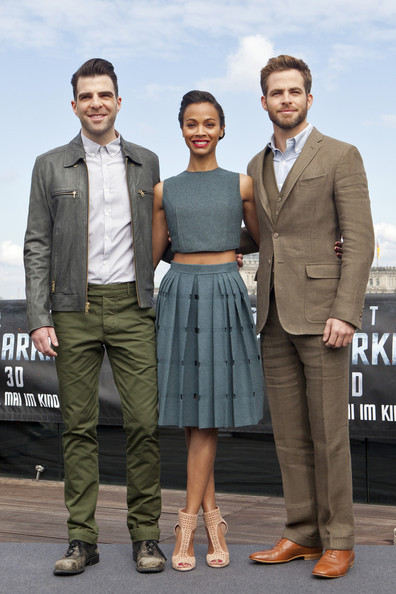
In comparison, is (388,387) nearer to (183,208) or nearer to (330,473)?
(330,473)

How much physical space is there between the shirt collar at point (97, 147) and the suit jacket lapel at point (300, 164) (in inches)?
29.0

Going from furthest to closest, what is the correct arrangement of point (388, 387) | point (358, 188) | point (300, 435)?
1. point (388, 387)
2. point (300, 435)
3. point (358, 188)

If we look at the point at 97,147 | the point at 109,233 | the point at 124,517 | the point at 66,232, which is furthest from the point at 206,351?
the point at 124,517

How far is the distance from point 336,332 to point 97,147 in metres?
1.25

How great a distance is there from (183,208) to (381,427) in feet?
6.69

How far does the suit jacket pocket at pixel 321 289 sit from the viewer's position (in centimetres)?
302

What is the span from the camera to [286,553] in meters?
3.17

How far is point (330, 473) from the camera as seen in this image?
3.06 meters

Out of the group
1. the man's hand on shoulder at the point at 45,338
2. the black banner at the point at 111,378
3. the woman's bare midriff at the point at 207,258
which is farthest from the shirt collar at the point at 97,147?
the black banner at the point at 111,378

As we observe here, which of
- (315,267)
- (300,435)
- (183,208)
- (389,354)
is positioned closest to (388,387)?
(389,354)

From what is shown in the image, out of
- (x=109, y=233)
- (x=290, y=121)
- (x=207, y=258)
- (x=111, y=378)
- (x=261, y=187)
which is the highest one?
(x=290, y=121)

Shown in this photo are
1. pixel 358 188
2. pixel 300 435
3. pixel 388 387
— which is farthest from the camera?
pixel 388 387

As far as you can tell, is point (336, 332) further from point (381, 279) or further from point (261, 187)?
point (381, 279)

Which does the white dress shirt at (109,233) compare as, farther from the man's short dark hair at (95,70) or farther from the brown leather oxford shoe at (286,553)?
the brown leather oxford shoe at (286,553)
